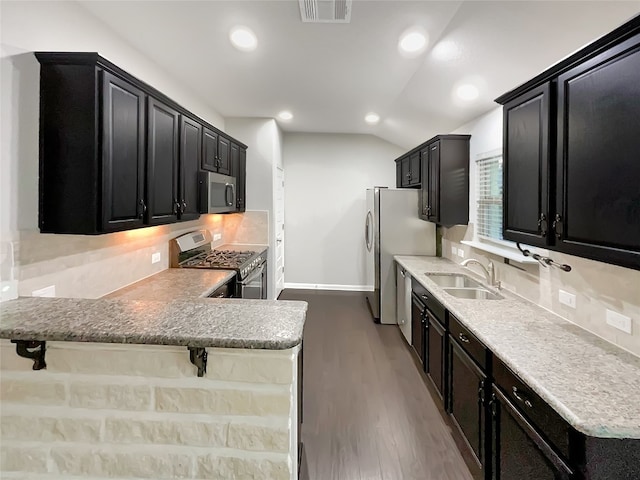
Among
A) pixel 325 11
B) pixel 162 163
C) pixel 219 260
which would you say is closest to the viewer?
pixel 325 11

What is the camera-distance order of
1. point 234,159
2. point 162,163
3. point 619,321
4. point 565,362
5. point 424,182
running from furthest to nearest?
point 234,159, point 424,182, point 162,163, point 619,321, point 565,362

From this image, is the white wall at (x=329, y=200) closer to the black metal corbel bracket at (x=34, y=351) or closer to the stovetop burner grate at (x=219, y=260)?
the stovetop burner grate at (x=219, y=260)

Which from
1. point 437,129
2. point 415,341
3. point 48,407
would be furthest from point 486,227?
point 48,407

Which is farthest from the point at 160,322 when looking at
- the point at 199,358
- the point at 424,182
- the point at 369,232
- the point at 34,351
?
the point at 369,232

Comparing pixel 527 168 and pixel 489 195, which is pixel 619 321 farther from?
pixel 489 195

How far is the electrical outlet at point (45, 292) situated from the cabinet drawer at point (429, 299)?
8.22 feet

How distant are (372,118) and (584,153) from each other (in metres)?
3.85

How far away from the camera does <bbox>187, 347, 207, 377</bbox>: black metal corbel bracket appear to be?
3.38 ft

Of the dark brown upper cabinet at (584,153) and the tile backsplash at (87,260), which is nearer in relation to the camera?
the dark brown upper cabinet at (584,153)

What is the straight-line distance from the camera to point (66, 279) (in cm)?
199

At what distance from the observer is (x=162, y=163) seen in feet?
8.41

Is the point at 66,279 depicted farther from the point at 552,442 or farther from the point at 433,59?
the point at 433,59

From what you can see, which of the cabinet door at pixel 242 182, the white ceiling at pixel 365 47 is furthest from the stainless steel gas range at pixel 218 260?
the white ceiling at pixel 365 47

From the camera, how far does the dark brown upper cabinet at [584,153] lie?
1.21 metres
